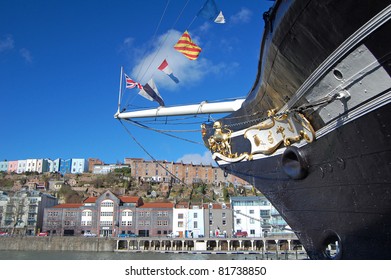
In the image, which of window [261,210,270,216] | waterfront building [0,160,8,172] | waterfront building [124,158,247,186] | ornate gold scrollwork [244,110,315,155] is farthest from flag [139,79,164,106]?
waterfront building [0,160,8,172]

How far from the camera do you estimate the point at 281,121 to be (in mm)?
5062

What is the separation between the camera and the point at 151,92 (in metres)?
8.81

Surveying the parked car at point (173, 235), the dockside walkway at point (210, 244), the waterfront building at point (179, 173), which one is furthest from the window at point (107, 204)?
the waterfront building at point (179, 173)

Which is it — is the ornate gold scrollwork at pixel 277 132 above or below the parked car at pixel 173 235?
above

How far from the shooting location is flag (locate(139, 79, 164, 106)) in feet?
28.8

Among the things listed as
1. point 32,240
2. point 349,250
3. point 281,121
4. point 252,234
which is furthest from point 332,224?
point 32,240

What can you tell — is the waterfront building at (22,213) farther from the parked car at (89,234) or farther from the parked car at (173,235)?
the parked car at (173,235)

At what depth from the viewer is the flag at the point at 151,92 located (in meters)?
8.77

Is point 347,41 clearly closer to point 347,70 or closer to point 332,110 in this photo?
point 347,70

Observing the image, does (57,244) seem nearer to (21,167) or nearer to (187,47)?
(187,47)

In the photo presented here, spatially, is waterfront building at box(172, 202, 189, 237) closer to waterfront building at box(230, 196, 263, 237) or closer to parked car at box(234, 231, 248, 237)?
waterfront building at box(230, 196, 263, 237)

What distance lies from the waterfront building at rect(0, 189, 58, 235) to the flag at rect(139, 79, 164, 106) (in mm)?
50973

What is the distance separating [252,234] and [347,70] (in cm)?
4561

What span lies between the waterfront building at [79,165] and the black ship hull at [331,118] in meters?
106
